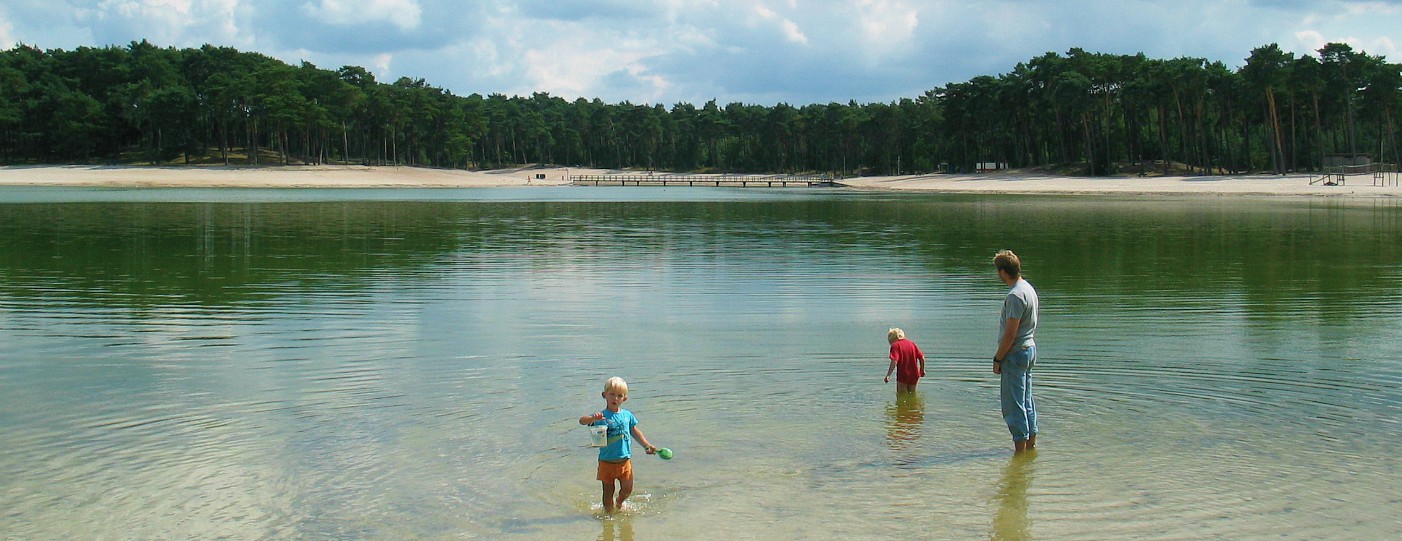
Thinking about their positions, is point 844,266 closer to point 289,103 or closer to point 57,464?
point 57,464

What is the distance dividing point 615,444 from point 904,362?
4413 millimetres

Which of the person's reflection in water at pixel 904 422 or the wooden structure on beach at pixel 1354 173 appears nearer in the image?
the person's reflection in water at pixel 904 422

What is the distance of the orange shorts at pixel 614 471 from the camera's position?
8141 millimetres

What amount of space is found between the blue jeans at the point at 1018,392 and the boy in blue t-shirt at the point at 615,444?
312 centimetres

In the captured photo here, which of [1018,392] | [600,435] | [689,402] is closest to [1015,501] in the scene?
[1018,392]

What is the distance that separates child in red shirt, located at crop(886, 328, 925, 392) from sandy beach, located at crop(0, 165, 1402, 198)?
73.2 metres

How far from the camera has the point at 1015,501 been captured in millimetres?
8469

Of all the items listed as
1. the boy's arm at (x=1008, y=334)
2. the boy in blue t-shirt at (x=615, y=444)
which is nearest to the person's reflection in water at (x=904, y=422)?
the boy's arm at (x=1008, y=334)

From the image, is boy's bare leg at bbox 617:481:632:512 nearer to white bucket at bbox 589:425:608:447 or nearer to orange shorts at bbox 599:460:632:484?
orange shorts at bbox 599:460:632:484

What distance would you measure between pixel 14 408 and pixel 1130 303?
16357mm

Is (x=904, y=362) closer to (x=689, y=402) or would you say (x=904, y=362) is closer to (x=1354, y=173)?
(x=689, y=402)

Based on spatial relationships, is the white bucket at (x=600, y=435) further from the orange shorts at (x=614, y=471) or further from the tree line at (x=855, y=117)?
the tree line at (x=855, y=117)

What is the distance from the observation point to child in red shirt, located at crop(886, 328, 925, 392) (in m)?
11.6

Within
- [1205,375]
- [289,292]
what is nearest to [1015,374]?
[1205,375]
